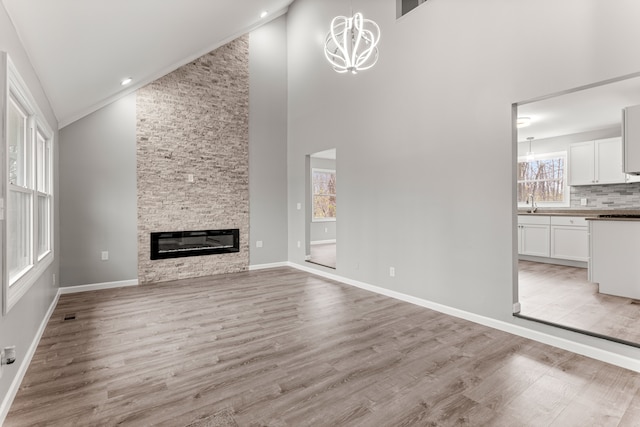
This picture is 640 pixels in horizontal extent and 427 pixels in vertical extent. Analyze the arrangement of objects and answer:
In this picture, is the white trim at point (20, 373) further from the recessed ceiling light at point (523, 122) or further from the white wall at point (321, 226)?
the white wall at point (321, 226)

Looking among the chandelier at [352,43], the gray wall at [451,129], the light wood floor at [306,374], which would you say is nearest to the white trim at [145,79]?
the gray wall at [451,129]

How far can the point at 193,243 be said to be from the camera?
19.5 ft

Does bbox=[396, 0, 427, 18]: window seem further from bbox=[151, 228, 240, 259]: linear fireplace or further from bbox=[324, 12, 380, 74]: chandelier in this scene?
bbox=[151, 228, 240, 259]: linear fireplace

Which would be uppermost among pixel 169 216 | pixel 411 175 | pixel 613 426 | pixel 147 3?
pixel 147 3

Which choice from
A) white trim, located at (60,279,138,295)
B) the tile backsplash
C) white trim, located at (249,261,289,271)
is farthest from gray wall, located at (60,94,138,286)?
the tile backsplash

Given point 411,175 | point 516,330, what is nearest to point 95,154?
point 411,175

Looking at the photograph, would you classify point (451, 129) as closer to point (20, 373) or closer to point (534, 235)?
point (534, 235)

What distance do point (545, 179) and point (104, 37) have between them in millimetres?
8081

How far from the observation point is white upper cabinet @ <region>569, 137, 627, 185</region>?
5.97m

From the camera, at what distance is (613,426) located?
188 centimetres

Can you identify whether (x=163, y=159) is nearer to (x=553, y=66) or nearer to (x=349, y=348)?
(x=349, y=348)

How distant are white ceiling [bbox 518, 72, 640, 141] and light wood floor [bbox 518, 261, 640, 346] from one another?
2.34 meters

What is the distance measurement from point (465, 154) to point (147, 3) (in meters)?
3.30

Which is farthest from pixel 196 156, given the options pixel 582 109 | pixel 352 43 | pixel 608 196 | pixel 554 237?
pixel 608 196
